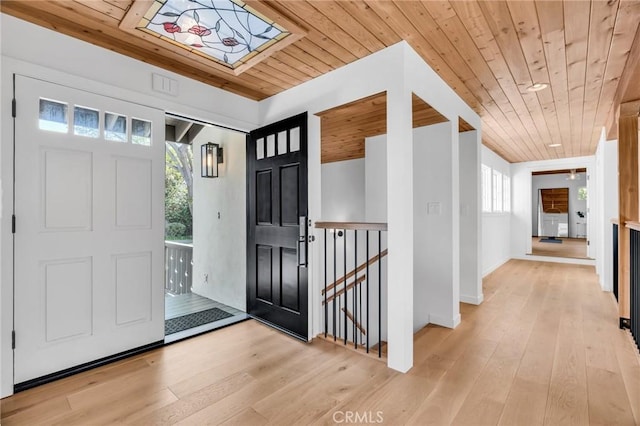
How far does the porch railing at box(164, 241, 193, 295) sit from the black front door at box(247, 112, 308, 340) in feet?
6.71

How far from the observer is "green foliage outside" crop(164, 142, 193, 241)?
682 cm

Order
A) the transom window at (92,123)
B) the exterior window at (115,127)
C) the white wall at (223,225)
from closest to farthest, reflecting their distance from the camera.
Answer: the transom window at (92,123) < the exterior window at (115,127) < the white wall at (223,225)

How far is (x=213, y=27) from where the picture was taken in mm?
2086

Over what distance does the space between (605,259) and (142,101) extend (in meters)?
6.41

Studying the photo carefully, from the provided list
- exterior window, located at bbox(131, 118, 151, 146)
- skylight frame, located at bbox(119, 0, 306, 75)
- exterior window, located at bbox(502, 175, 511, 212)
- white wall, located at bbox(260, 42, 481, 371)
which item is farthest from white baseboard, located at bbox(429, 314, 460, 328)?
exterior window, located at bbox(502, 175, 511, 212)

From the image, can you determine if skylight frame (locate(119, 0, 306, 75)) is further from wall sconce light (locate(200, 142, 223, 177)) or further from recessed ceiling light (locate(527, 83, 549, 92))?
recessed ceiling light (locate(527, 83, 549, 92))

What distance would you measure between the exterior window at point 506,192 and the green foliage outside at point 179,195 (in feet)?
23.8

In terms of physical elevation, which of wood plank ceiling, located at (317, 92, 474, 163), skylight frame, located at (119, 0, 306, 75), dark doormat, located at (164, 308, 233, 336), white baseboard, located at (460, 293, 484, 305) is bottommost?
dark doormat, located at (164, 308, 233, 336)

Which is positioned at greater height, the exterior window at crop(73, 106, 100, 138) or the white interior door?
the exterior window at crop(73, 106, 100, 138)

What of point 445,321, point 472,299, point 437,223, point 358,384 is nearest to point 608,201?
point 472,299

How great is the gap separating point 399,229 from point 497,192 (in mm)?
5544

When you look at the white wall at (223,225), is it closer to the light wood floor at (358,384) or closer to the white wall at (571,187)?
the light wood floor at (358,384)

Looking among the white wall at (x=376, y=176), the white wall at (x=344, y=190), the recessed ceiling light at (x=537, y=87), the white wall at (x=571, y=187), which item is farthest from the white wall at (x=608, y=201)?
the white wall at (x=571, y=187)

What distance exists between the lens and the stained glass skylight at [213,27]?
6.18ft
